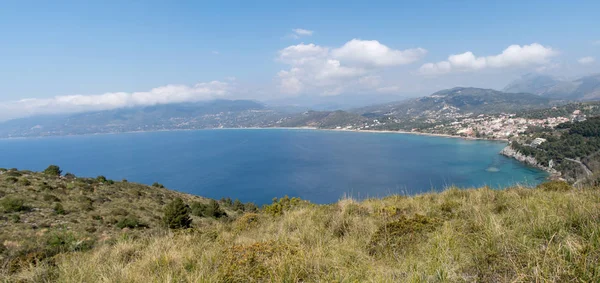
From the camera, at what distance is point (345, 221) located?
4.70 m

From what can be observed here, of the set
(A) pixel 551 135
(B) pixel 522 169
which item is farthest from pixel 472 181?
(A) pixel 551 135

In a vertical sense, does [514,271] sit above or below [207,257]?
above

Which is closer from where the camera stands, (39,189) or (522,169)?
(39,189)

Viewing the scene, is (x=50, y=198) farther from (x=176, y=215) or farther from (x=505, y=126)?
(x=505, y=126)

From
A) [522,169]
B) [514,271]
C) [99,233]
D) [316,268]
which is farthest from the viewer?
[522,169]

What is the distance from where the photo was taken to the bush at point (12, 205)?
472 inches

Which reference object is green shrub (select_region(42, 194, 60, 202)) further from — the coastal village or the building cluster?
the building cluster

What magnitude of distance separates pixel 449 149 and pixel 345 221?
3807 inches

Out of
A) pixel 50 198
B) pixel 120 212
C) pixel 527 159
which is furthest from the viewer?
pixel 527 159

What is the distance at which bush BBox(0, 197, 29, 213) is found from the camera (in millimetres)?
11992

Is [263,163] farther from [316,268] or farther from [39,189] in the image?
[316,268]

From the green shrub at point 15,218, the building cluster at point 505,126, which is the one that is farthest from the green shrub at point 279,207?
the building cluster at point 505,126

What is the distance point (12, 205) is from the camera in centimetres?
1220

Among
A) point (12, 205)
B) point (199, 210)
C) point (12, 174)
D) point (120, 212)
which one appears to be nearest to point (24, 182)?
point (12, 174)
